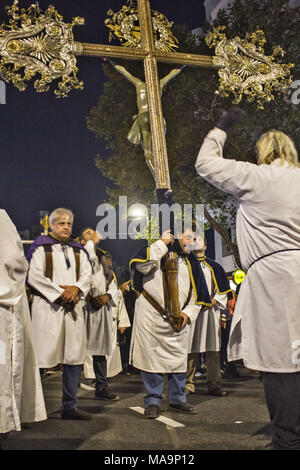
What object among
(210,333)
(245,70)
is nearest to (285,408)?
(210,333)

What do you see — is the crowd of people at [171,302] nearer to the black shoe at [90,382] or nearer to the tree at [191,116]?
the black shoe at [90,382]

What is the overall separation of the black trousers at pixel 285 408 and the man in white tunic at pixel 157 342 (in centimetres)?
217

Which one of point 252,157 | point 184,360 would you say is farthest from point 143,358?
point 252,157

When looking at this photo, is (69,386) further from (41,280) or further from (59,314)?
(41,280)

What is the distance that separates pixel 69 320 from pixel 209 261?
309 centimetres

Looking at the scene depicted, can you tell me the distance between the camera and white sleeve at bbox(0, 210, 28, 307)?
3.26 m

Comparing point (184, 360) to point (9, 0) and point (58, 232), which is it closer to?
point (58, 232)

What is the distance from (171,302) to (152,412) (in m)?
1.09

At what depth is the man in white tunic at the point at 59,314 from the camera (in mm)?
4703

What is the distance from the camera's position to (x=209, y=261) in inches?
290

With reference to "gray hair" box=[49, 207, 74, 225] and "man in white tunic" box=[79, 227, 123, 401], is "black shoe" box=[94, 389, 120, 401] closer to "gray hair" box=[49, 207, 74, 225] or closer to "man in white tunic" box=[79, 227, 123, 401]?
"man in white tunic" box=[79, 227, 123, 401]

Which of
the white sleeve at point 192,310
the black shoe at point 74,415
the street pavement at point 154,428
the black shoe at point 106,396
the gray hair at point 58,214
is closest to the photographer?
the street pavement at point 154,428

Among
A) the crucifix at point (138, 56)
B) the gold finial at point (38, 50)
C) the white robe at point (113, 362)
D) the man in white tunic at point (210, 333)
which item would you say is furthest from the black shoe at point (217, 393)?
the gold finial at point (38, 50)

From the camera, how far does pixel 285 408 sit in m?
2.71
